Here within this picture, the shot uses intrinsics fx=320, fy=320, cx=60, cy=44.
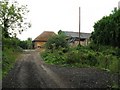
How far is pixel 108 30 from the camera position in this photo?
51.2 m

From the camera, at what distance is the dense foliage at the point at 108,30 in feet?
160

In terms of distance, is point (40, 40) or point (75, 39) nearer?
point (75, 39)

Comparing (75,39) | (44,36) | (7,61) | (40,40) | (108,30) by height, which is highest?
(108,30)

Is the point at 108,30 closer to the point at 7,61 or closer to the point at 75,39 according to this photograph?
the point at 7,61

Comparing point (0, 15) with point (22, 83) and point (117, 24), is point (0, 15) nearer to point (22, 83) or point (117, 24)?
point (117, 24)

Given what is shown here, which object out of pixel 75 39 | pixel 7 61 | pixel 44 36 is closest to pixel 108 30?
pixel 7 61

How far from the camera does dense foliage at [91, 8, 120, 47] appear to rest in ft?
160

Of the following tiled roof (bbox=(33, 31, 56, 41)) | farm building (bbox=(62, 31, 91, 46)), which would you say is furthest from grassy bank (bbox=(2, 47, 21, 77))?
tiled roof (bbox=(33, 31, 56, 41))

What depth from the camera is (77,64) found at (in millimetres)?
31203

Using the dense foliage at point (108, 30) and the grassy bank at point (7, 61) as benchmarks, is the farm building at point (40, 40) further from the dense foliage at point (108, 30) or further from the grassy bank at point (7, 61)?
the grassy bank at point (7, 61)

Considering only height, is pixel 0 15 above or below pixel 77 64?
above

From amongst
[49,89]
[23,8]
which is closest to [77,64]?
[49,89]

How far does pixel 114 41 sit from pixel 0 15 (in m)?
18.2

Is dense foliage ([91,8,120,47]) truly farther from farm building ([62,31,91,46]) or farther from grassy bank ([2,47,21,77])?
farm building ([62,31,91,46])
